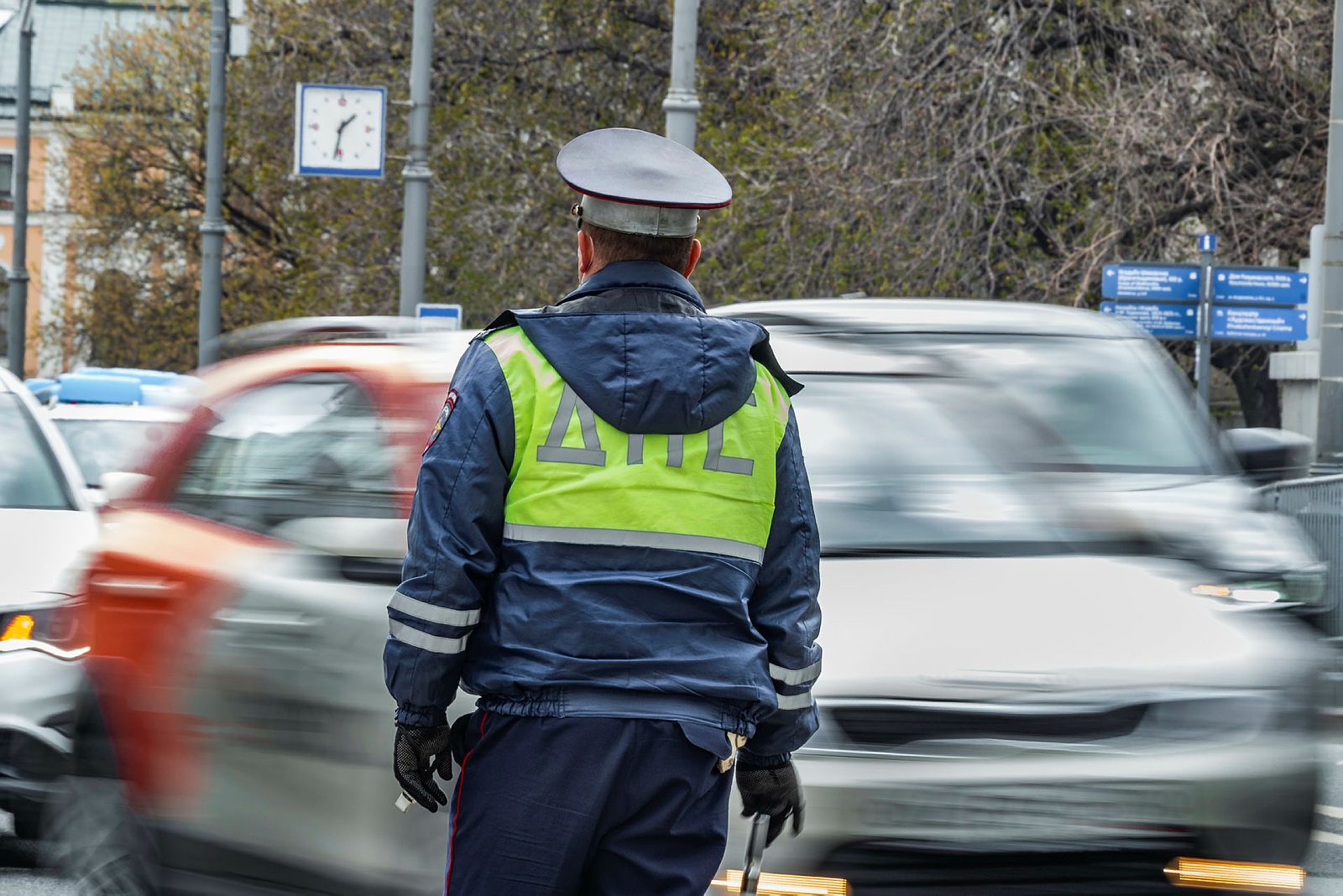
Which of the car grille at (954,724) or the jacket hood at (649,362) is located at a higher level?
the jacket hood at (649,362)

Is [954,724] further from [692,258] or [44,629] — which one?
[44,629]

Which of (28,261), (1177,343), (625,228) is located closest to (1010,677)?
(625,228)

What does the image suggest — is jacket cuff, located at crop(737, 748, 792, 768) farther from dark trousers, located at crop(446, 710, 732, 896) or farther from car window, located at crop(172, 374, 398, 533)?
car window, located at crop(172, 374, 398, 533)

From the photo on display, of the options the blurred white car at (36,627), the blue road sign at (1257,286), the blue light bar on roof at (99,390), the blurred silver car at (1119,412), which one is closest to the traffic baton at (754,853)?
the blurred silver car at (1119,412)

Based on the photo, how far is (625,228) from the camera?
2824 millimetres

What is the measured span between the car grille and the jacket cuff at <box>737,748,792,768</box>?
103 centimetres

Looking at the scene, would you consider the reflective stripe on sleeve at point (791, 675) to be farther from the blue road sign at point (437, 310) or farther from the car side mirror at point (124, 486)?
the blue road sign at point (437, 310)

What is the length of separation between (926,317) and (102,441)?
7824 mm

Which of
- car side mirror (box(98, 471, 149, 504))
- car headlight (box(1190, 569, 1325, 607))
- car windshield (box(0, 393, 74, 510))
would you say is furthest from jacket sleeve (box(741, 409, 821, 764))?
car windshield (box(0, 393, 74, 510))

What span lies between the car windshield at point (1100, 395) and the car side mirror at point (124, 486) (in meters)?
2.11

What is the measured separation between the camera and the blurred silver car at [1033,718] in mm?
3910

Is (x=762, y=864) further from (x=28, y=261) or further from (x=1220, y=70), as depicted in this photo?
(x=28, y=261)

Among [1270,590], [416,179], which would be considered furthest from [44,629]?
[416,179]

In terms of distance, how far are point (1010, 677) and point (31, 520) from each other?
409 cm
